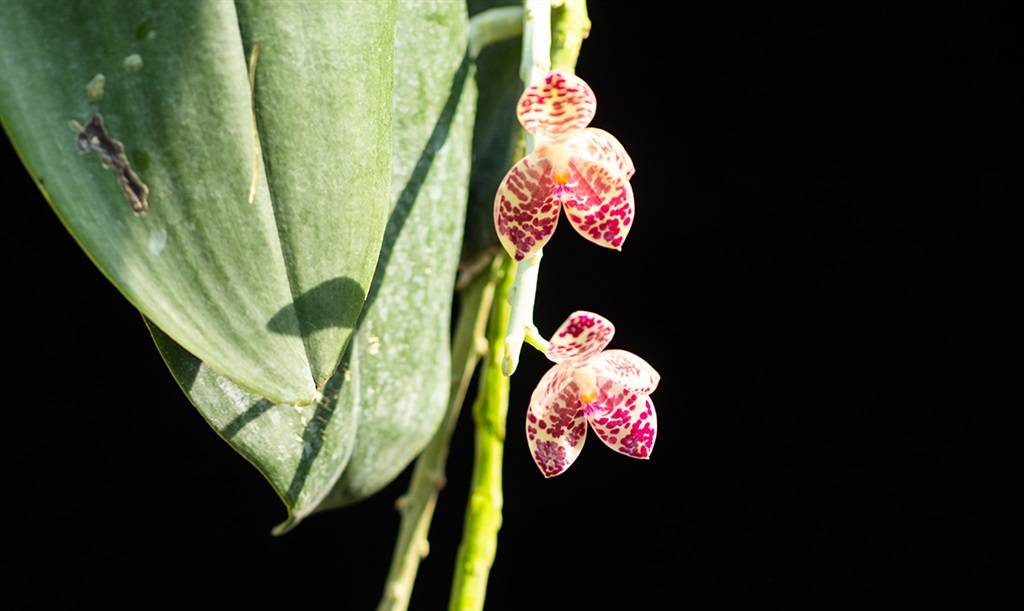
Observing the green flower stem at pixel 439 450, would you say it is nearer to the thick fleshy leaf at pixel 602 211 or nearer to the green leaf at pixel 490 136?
the green leaf at pixel 490 136

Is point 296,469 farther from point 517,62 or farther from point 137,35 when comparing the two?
point 517,62

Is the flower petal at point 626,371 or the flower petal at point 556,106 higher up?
the flower petal at point 556,106

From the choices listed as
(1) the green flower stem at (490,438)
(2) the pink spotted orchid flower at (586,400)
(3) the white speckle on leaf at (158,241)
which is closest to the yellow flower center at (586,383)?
(2) the pink spotted orchid flower at (586,400)

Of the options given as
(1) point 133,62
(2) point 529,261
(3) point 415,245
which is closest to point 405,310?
(3) point 415,245

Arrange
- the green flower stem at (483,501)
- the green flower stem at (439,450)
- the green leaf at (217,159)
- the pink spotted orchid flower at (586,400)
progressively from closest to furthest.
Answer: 1. the green leaf at (217,159)
2. the pink spotted orchid flower at (586,400)
3. the green flower stem at (483,501)
4. the green flower stem at (439,450)

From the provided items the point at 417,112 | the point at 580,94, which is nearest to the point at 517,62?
the point at 417,112

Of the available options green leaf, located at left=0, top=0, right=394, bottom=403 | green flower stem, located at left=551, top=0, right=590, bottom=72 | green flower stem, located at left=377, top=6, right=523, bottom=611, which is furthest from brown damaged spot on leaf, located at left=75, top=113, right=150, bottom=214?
green flower stem, located at left=377, top=6, right=523, bottom=611

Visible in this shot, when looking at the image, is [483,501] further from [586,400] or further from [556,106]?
[556,106]
